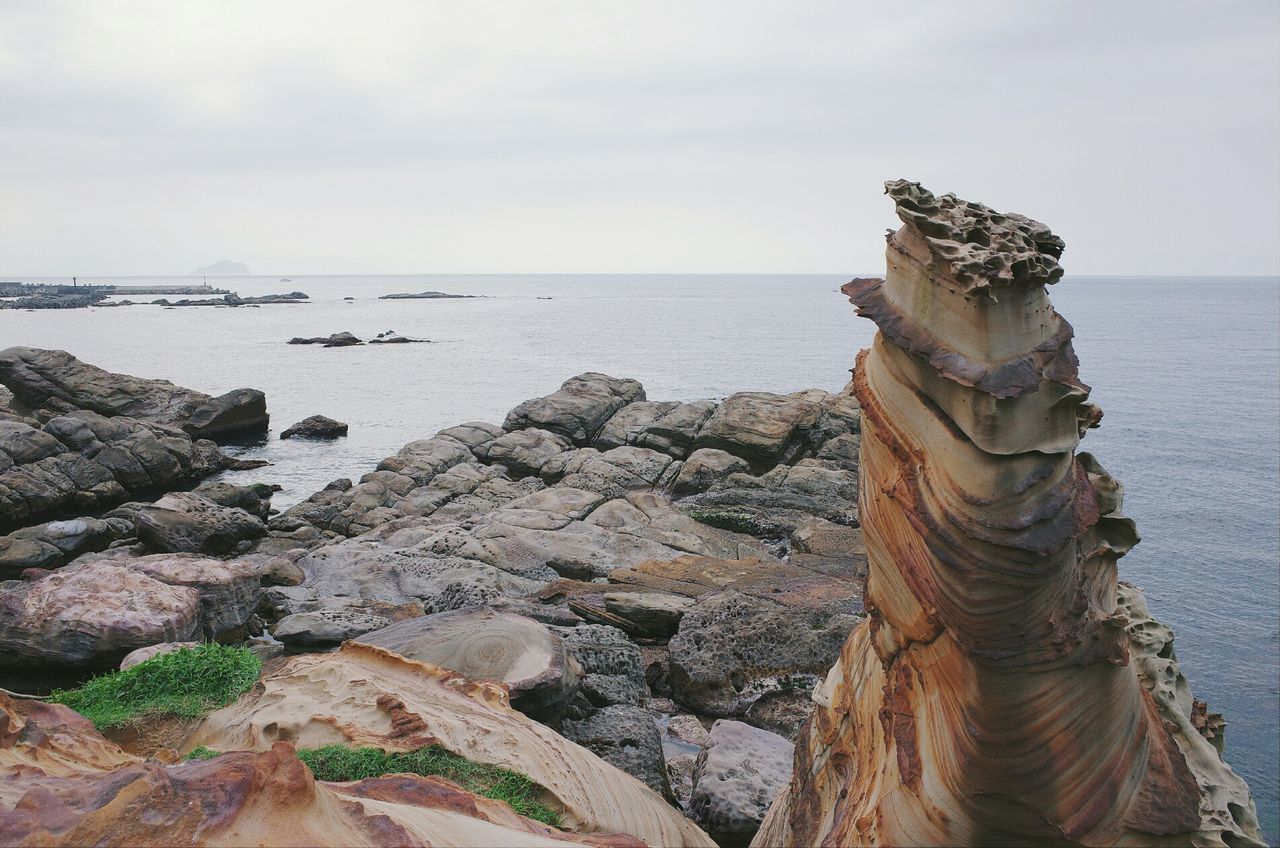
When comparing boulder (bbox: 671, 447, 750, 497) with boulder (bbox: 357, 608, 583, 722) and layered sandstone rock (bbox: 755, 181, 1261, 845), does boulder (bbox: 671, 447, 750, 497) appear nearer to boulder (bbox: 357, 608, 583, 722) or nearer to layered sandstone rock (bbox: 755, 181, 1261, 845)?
boulder (bbox: 357, 608, 583, 722)

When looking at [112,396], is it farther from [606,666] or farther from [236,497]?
[606,666]

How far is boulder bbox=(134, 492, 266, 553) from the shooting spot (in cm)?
1834

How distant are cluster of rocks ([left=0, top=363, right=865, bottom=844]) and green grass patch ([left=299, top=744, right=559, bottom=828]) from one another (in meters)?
1.61

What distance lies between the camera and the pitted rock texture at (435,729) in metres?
6.77

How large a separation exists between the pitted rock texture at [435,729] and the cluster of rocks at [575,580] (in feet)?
2.51

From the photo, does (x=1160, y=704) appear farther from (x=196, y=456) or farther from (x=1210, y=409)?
(x=1210, y=409)

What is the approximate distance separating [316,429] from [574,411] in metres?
13.5

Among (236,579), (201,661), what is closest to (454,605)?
(236,579)

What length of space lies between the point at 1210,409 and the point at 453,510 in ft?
109

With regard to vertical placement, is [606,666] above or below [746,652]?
above

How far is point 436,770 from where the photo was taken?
6.61 metres

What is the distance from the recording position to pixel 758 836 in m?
6.40

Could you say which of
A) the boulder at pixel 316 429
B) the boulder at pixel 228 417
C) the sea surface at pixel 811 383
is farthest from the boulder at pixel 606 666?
the boulder at pixel 316 429

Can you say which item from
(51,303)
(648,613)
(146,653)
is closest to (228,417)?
(648,613)
